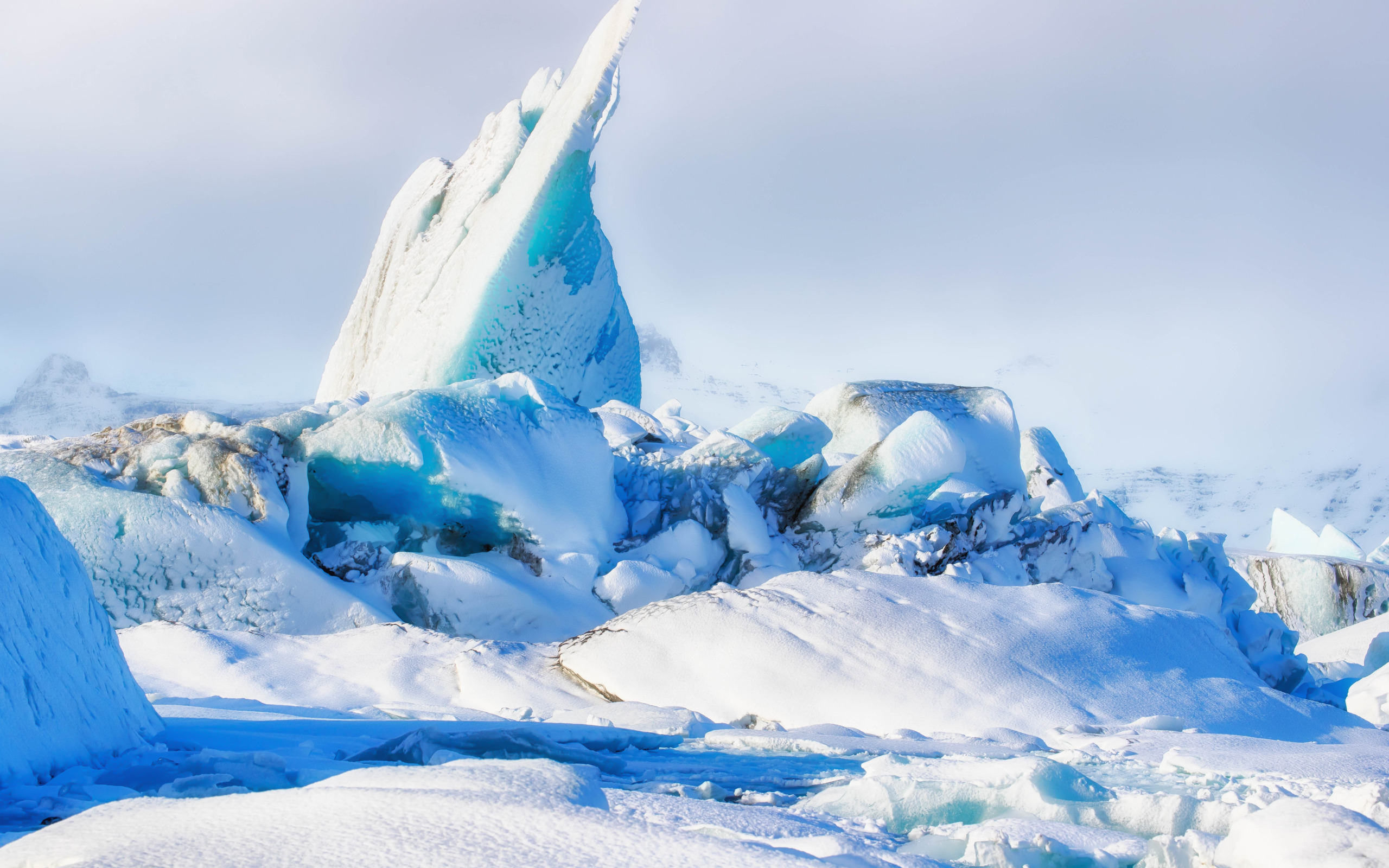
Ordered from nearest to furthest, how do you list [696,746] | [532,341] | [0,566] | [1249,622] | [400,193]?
1. [0,566]
2. [696,746]
3. [1249,622]
4. [532,341]
5. [400,193]

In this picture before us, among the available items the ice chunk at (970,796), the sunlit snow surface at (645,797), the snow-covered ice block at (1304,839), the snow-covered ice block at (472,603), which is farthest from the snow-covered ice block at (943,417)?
the snow-covered ice block at (1304,839)

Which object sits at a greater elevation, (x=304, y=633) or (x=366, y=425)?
(x=366, y=425)

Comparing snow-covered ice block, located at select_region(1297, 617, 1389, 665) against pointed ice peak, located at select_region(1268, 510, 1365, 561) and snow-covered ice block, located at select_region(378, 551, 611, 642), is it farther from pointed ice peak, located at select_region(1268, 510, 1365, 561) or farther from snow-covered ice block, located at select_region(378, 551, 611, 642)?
snow-covered ice block, located at select_region(378, 551, 611, 642)

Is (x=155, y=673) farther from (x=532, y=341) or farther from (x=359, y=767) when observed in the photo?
(x=532, y=341)

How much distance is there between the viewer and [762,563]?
6730 millimetres

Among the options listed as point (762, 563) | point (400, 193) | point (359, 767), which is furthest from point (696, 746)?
point (400, 193)

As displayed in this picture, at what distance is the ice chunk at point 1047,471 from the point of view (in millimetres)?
8930

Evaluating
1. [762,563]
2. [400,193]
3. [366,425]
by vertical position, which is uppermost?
[400,193]

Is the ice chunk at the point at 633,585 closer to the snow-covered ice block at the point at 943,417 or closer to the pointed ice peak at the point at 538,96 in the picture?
the snow-covered ice block at the point at 943,417

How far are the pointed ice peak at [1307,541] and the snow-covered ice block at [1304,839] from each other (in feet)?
43.5

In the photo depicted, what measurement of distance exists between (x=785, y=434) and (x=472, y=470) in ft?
8.77

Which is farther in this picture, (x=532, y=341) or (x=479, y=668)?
(x=532, y=341)

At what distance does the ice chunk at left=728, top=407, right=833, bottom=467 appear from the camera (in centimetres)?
782

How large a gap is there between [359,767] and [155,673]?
260 centimetres
